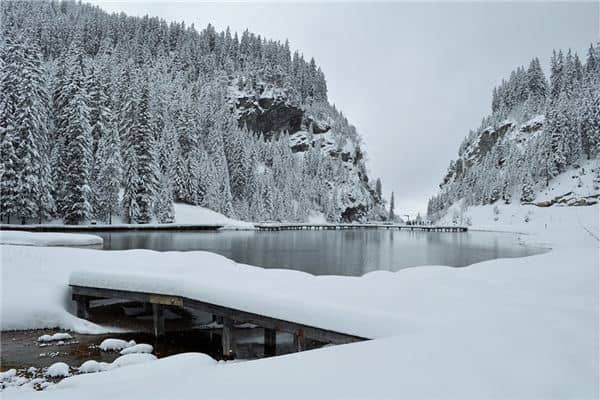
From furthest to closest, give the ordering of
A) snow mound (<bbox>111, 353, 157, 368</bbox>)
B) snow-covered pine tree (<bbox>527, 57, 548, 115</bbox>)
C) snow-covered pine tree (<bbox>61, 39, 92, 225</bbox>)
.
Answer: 1. snow-covered pine tree (<bbox>527, 57, 548, 115</bbox>)
2. snow-covered pine tree (<bbox>61, 39, 92, 225</bbox>)
3. snow mound (<bbox>111, 353, 157, 368</bbox>)

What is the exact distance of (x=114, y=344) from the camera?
1060cm

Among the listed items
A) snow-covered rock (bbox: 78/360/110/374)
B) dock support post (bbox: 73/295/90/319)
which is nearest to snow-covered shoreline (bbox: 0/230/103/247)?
dock support post (bbox: 73/295/90/319)

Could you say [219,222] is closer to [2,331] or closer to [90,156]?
[90,156]

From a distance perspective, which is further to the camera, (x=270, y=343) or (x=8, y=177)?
(x=8, y=177)

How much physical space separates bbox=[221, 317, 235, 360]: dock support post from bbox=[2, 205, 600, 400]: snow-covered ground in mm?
798

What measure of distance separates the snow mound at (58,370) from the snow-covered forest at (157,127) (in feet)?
122

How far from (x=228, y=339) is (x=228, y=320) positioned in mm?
592

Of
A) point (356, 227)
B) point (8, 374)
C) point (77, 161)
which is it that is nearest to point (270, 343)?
point (8, 374)

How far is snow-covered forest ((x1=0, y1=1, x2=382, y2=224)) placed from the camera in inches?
1593

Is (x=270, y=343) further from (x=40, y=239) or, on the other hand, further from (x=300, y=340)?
(x=40, y=239)

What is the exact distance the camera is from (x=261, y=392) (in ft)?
12.1

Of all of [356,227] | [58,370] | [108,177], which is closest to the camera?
[58,370]

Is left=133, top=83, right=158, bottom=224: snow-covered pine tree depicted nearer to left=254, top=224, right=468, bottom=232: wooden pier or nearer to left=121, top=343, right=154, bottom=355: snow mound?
left=254, top=224, right=468, bottom=232: wooden pier

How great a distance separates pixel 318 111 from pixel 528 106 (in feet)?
258
